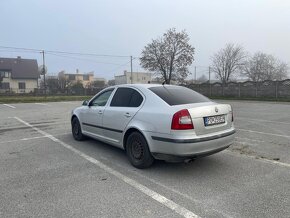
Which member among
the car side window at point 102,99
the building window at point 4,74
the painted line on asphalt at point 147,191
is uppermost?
the building window at point 4,74

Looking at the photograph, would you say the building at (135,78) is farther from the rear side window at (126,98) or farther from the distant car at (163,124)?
the distant car at (163,124)

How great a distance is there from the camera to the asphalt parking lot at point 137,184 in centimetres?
347

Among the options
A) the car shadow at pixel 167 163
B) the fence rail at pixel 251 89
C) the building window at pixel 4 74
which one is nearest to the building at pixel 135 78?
the building window at pixel 4 74

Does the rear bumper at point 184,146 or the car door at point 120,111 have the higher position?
the car door at point 120,111

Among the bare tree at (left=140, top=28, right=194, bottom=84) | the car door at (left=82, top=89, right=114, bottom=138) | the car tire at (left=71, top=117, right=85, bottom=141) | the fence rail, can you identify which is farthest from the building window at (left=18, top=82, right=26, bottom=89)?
the car door at (left=82, top=89, right=114, bottom=138)

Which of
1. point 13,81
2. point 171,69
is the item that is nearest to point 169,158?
point 171,69

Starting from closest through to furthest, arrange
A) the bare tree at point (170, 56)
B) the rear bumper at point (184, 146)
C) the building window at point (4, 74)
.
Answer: the rear bumper at point (184, 146), the bare tree at point (170, 56), the building window at point (4, 74)

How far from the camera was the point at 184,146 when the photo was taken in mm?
4383

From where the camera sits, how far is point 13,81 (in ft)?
206

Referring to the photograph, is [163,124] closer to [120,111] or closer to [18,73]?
[120,111]

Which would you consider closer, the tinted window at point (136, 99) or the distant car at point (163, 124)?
the distant car at point (163, 124)

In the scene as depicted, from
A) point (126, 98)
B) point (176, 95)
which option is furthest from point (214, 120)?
point (126, 98)

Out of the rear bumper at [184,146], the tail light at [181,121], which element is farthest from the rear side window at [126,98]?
the tail light at [181,121]

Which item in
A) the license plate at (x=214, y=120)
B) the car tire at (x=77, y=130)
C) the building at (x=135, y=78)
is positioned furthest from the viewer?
the building at (x=135, y=78)
